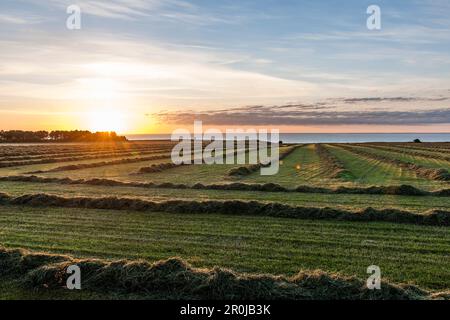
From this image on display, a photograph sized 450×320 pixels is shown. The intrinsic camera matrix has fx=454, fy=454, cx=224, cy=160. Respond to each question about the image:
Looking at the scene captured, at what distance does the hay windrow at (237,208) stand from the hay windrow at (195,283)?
19.1ft

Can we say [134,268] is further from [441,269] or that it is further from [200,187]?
[200,187]

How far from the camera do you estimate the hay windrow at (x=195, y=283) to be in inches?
288

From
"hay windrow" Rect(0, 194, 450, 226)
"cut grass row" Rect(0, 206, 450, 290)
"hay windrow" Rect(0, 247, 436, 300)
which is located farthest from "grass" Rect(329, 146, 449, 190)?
"hay windrow" Rect(0, 247, 436, 300)

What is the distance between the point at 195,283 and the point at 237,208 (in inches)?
274

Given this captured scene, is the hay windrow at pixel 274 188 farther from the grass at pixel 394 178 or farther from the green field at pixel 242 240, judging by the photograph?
the grass at pixel 394 178

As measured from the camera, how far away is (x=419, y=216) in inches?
516

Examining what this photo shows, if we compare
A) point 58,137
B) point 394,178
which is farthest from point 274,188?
point 58,137

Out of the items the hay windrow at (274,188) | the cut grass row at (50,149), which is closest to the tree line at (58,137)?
the cut grass row at (50,149)

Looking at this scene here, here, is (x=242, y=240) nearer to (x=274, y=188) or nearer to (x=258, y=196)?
(x=258, y=196)

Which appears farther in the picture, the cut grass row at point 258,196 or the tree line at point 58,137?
the tree line at point 58,137

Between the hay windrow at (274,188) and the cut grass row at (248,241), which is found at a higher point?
the hay windrow at (274,188)

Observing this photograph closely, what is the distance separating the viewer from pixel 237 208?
47.8 ft

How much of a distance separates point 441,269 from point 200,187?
43.6 ft

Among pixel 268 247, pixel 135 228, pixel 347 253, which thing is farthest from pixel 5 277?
pixel 347 253
